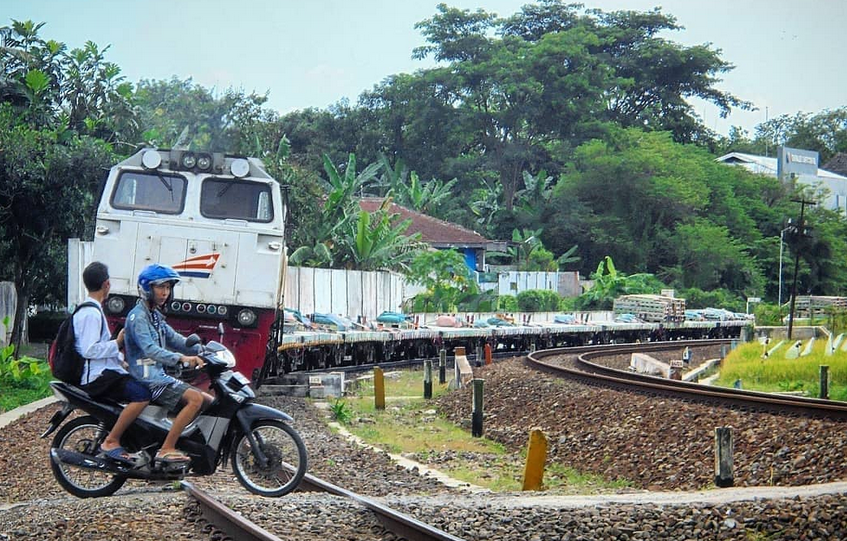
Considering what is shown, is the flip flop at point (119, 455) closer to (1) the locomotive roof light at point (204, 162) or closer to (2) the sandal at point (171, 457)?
(2) the sandal at point (171, 457)

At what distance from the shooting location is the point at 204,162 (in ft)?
48.0

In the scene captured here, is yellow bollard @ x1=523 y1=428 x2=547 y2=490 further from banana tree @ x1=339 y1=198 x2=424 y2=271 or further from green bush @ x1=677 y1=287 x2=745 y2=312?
green bush @ x1=677 y1=287 x2=745 y2=312

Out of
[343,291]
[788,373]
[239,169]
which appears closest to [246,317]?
[239,169]

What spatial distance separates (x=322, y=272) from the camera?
28.2 meters

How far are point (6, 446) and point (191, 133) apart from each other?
15.6m

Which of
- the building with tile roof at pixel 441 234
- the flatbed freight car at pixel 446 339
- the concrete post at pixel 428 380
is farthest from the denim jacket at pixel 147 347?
the building with tile roof at pixel 441 234

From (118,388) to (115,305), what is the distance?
19.3ft

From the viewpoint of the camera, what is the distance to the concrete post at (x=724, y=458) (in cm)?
1066

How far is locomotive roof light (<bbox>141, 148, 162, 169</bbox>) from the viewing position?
14.4 m

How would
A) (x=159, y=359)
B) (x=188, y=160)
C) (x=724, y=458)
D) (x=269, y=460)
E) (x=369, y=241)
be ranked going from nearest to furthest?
1. (x=159, y=359)
2. (x=269, y=460)
3. (x=724, y=458)
4. (x=188, y=160)
5. (x=369, y=241)

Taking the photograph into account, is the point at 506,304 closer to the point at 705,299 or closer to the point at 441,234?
the point at 441,234

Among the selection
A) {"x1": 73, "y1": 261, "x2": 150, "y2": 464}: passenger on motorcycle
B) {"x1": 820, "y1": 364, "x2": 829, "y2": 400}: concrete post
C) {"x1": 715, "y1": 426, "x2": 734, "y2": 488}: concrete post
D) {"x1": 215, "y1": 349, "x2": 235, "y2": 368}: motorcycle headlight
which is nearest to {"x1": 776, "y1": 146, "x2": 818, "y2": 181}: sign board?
{"x1": 820, "y1": 364, "x2": 829, "y2": 400}: concrete post

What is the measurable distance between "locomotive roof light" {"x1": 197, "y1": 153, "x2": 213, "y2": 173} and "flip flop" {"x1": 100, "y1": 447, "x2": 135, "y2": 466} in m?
6.94

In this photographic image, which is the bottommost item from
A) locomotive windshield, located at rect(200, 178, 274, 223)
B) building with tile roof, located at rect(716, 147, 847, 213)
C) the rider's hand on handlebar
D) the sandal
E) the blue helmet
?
the sandal
